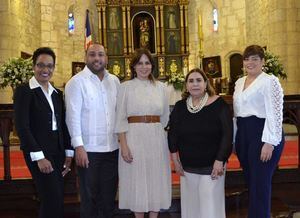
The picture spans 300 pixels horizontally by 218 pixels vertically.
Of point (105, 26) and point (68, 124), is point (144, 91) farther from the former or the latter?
point (105, 26)

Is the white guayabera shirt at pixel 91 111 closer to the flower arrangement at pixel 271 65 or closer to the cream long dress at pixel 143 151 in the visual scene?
the cream long dress at pixel 143 151

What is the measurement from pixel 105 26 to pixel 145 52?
493 inches

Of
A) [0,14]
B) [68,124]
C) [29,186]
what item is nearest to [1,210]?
[29,186]

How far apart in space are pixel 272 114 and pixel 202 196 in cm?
85

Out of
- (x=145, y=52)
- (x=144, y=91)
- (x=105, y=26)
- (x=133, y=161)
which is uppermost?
(x=105, y=26)

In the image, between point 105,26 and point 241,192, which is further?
point 105,26

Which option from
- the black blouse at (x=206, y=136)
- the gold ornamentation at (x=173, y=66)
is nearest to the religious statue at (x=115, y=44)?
the gold ornamentation at (x=173, y=66)

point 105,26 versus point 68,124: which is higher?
point 105,26

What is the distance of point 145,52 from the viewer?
371 cm

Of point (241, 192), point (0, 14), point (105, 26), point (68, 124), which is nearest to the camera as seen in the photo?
point (68, 124)

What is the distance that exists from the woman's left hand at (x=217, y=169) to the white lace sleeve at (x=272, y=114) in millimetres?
402

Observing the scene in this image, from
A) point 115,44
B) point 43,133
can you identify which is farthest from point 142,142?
point 115,44

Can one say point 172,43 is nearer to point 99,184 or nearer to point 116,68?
point 116,68

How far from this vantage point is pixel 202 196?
352cm
